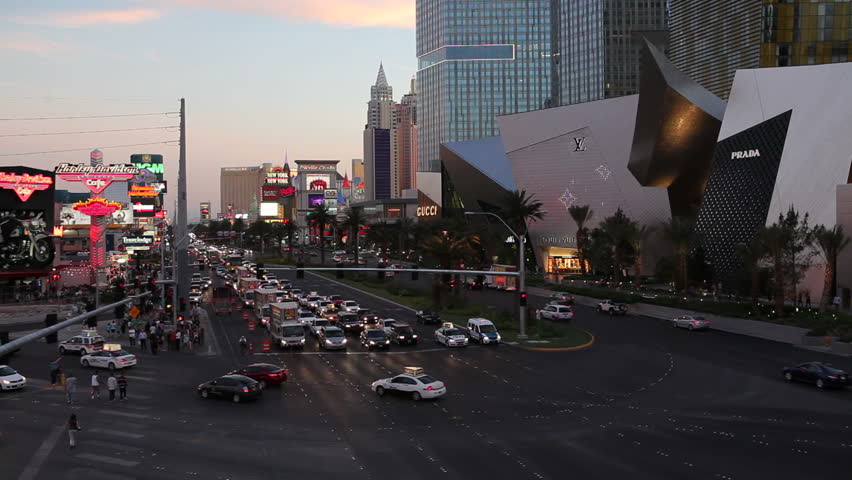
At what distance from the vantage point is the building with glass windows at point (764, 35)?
10562 centimetres

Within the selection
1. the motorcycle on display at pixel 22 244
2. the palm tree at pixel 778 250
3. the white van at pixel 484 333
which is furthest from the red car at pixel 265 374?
the motorcycle on display at pixel 22 244

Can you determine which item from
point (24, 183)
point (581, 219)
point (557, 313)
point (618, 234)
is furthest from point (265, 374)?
point (581, 219)

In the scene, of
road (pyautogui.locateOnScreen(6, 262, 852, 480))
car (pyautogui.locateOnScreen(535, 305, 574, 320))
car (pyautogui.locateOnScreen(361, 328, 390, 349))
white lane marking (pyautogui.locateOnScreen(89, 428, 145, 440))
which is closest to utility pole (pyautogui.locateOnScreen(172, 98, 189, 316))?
road (pyautogui.locateOnScreen(6, 262, 852, 480))

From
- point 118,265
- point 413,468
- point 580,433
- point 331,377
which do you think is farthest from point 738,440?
point 118,265

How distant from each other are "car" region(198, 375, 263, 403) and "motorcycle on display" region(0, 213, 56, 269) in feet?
177

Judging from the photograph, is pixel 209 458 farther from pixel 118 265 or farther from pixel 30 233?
pixel 118 265

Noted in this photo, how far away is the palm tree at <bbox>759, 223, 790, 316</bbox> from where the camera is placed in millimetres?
49375

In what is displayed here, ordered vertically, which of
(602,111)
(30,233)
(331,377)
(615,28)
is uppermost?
(615,28)

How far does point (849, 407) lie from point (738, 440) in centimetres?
764

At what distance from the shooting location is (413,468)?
19.6 m

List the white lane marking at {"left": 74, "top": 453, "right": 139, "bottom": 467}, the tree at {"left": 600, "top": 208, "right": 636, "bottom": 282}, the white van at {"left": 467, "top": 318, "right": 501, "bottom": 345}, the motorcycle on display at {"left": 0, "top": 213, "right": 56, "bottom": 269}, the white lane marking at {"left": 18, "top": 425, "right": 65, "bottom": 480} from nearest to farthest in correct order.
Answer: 1. the white lane marking at {"left": 18, "top": 425, "right": 65, "bottom": 480}
2. the white lane marking at {"left": 74, "top": 453, "right": 139, "bottom": 467}
3. the white van at {"left": 467, "top": 318, "right": 501, "bottom": 345}
4. the motorcycle on display at {"left": 0, "top": 213, "right": 56, "bottom": 269}
5. the tree at {"left": 600, "top": 208, "right": 636, "bottom": 282}

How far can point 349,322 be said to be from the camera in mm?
51031

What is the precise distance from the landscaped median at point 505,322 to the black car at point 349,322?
25.5ft

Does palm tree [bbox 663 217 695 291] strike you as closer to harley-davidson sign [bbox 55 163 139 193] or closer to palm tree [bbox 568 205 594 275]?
palm tree [bbox 568 205 594 275]
